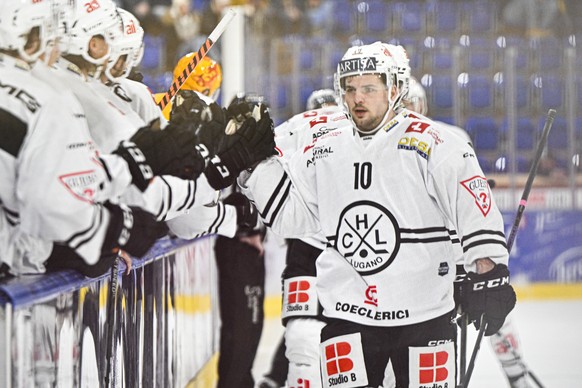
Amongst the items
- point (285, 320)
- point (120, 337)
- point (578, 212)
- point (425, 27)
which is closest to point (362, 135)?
point (120, 337)

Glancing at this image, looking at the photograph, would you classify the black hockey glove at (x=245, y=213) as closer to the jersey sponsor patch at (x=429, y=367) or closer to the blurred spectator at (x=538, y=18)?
the jersey sponsor patch at (x=429, y=367)

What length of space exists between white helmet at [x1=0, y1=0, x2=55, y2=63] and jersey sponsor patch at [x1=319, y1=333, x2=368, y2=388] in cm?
110

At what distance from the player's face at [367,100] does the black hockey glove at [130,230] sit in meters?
0.64

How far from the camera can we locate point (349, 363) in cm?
280

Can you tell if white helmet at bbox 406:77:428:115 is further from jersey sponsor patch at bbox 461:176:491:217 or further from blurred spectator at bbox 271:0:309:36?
blurred spectator at bbox 271:0:309:36

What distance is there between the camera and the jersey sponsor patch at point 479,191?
8.97ft

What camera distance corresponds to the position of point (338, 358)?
282cm

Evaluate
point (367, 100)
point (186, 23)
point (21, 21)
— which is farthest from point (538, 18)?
point (21, 21)

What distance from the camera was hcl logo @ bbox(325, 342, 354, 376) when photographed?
280 centimetres

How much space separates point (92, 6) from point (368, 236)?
0.92 meters

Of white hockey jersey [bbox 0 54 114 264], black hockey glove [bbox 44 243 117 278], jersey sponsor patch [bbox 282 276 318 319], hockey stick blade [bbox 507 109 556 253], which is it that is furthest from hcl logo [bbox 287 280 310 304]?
white hockey jersey [bbox 0 54 114 264]

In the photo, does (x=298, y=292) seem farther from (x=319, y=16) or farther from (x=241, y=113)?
(x=319, y=16)

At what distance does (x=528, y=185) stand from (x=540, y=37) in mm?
4983

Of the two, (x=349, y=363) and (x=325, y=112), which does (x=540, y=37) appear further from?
(x=349, y=363)
